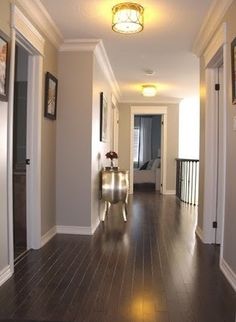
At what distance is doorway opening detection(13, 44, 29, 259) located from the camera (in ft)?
11.9

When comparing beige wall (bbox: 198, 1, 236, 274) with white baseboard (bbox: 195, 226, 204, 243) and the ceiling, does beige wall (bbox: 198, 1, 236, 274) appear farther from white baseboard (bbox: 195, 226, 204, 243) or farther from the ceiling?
white baseboard (bbox: 195, 226, 204, 243)

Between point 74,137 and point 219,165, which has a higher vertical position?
point 74,137

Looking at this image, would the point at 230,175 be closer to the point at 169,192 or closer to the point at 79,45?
the point at 79,45

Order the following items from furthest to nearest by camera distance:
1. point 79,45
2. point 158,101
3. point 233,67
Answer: point 158,101, point 79,45, point 233,67

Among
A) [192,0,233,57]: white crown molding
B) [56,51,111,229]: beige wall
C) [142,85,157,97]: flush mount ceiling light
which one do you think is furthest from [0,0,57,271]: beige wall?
[142,85,157,97]: flush mount ceiling light

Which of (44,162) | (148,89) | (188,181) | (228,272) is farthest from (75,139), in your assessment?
Result: (188,181)

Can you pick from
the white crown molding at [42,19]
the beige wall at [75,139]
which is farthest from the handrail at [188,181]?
the white crown molding at [42,19]

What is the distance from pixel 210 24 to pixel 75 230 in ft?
9.11

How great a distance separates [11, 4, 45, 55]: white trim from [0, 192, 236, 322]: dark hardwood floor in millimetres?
2031

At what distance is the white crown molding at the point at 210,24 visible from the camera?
2924 millimetres

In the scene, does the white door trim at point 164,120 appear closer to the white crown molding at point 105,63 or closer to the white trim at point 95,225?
the white crown molding at point 105,63

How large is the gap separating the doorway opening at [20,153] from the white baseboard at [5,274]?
538 millimetres

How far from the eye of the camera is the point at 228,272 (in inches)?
108

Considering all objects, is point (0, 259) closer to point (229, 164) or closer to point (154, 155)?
point (229, 164)
